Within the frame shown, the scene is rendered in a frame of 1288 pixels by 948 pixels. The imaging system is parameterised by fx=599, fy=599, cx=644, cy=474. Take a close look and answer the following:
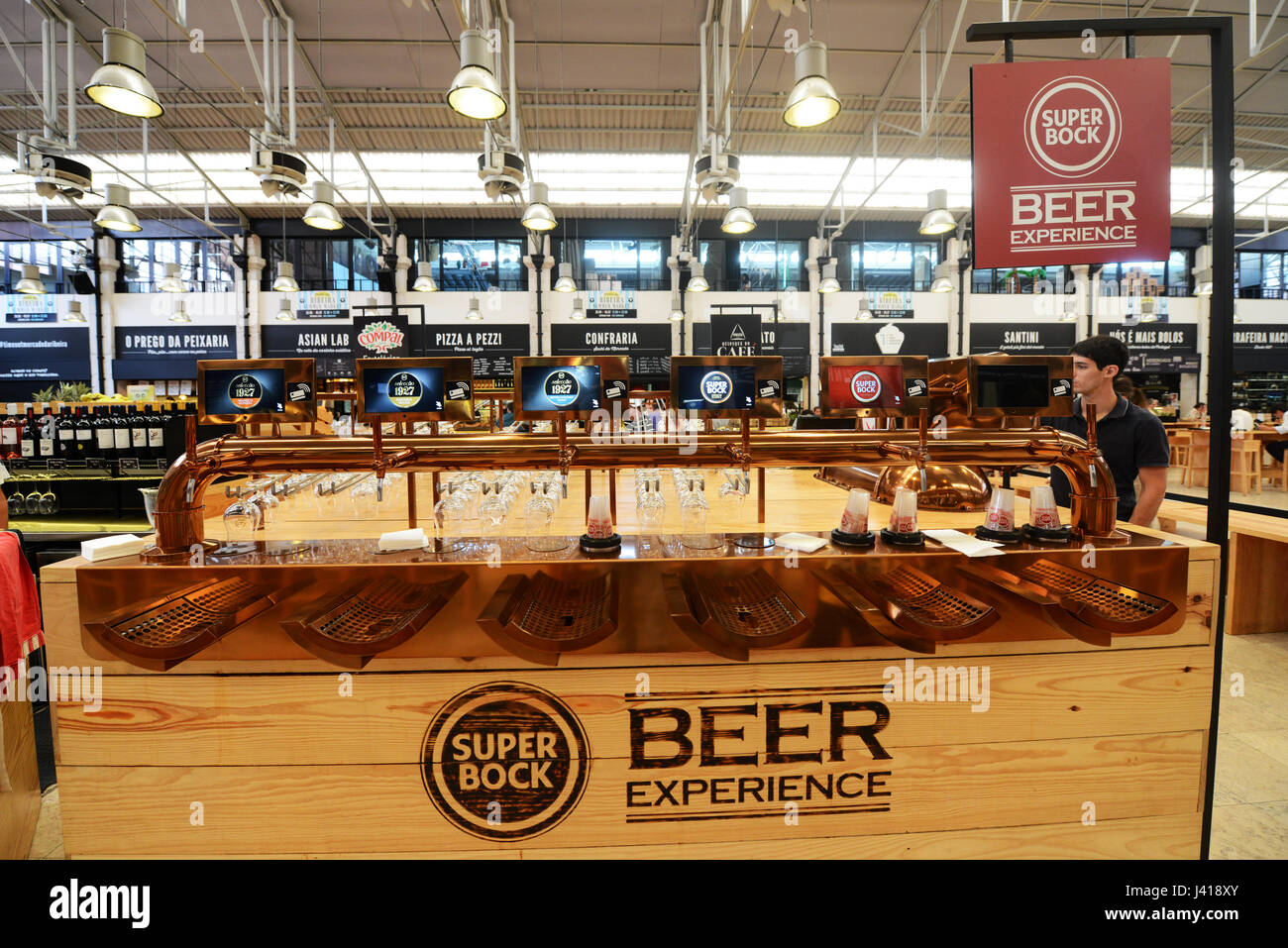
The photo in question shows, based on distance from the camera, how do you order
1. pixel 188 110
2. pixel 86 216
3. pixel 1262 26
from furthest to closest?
pixel 86 216
pixel 188 110
pixel 1262 26

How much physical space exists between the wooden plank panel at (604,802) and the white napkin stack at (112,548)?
1.81ft

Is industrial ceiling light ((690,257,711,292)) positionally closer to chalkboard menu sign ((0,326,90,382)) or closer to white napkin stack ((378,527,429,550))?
white napkin stack ((378,527,429,550))

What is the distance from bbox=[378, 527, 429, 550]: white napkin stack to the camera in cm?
164

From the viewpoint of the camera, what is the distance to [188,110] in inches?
340

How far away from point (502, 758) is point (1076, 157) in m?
2.39

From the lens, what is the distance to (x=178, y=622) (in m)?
1.36

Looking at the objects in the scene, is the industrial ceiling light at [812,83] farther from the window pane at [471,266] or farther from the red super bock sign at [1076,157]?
the window pane at [471,266]

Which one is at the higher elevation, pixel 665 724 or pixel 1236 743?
pixel 665 724

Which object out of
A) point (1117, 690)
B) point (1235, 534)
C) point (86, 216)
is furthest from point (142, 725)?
point (86, 216)

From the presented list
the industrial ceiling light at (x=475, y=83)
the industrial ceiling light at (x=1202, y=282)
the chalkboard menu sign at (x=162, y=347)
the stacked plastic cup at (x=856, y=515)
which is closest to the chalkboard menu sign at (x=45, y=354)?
the chalkboard menu sign at (x=162, y=347)

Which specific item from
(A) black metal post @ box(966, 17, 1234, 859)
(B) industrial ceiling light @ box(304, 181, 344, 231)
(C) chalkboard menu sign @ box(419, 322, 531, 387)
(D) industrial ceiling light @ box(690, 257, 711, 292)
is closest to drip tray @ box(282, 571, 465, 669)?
(A) black metal post @ box(966, 17, 1234, 859)

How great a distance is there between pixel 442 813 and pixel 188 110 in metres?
11.1

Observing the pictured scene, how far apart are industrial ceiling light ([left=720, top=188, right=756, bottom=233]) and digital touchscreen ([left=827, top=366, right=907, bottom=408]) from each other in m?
5.65
